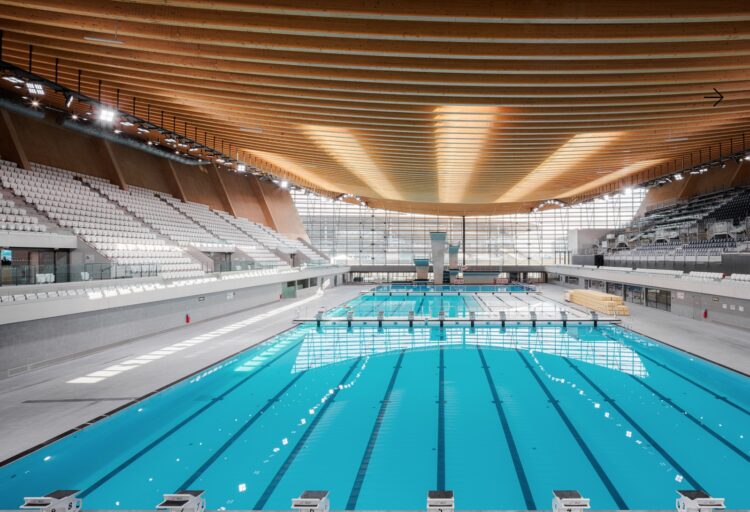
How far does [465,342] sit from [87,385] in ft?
28.1

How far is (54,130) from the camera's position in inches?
649

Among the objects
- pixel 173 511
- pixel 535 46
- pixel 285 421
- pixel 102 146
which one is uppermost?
pixel 102 146

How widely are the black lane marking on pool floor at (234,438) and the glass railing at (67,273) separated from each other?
19.3ft

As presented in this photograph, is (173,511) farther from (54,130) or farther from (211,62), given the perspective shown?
(54,130)

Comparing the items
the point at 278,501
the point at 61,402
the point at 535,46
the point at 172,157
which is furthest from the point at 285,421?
the point at 172,157

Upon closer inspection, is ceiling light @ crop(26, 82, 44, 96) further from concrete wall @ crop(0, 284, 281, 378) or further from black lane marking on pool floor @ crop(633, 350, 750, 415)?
black lane marking on pool floor @ crop(633, 350, 750, 415)

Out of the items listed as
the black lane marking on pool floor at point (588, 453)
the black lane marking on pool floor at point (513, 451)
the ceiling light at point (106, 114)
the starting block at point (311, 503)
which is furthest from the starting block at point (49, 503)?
the ceiling light at point (106, 114)

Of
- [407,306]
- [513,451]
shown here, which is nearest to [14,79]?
[513,451]

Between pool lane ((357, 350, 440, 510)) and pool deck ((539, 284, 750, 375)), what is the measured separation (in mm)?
6186

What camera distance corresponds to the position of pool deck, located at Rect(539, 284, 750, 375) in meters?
9.32

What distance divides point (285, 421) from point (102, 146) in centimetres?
1718

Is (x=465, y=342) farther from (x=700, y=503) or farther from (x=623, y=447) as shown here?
(x=700, y=503)

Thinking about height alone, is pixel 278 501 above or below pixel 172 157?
below

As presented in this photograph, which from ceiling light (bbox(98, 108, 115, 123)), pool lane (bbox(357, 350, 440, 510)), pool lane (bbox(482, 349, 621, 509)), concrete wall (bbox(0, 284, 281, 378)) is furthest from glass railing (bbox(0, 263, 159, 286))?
pool lane (bbox(482, 349, 621, 509))
